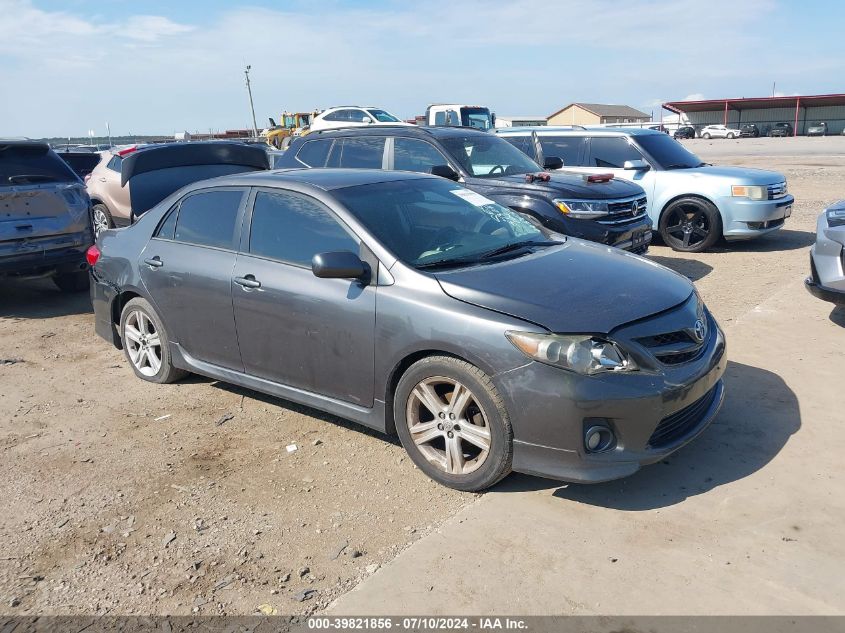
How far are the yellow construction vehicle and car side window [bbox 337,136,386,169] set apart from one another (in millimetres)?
22024

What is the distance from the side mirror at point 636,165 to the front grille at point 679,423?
6.84 meters

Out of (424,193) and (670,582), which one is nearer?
(670,582)

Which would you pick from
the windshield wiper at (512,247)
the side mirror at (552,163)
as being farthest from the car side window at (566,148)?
the windshield wiper at (512,247)

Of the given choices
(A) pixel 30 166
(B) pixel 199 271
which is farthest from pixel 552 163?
(A) pixel 30 166

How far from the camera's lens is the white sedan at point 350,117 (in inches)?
952

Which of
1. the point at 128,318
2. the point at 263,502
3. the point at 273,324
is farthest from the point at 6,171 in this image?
the point at 263,502

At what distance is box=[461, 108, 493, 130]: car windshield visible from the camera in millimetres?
25047

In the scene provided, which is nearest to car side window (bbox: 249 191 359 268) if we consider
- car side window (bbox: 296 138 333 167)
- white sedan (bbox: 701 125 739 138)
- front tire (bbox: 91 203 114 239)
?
car side window (bbox: 296 138 333 167)

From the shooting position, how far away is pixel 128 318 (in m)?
5.71

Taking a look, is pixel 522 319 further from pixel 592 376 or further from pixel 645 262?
pixel 645 262

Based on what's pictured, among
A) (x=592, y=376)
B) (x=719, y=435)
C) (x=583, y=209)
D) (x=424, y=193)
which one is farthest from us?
(x=583, y=209)

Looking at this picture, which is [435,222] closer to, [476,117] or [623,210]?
[623,210]

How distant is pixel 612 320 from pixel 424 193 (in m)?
1.78

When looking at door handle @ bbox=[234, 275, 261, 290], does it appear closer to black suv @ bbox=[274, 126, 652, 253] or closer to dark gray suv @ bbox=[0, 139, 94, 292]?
black suv @ bbox=[274, 126, 652, 253]
